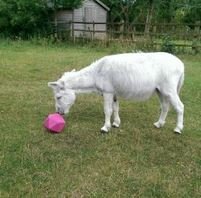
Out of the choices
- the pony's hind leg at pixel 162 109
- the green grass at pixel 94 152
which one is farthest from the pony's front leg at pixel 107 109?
the pony's hind leg at pixel 162 109

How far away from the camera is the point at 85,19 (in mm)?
30375

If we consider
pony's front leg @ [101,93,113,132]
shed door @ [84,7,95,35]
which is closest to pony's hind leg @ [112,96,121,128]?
pony's front leg @ [101,93,113,132]

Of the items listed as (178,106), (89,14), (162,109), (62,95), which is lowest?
(89,14)

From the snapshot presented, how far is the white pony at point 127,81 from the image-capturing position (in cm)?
667

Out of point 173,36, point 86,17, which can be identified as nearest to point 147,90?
point 173,36

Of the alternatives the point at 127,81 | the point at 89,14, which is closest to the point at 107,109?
the point at 127,81

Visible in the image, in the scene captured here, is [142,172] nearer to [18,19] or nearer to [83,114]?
[83,114]

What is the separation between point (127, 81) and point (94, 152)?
1.28m

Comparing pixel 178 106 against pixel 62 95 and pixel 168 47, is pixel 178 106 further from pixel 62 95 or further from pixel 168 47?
pixel 168 47

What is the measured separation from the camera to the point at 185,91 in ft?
34.7

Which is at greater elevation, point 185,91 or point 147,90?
point 147,90

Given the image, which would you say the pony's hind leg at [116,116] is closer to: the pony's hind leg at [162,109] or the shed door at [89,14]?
the pony's hind leg at [162,109]

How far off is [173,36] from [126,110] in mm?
13025

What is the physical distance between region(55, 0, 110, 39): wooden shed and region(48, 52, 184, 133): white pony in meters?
16.9
